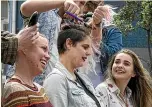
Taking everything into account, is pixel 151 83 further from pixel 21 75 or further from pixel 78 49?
pixel 21 75

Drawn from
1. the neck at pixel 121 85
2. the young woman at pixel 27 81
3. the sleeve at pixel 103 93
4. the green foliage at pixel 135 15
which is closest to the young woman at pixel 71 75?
the young woman at pixel 27 81

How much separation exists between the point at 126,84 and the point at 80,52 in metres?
1.14

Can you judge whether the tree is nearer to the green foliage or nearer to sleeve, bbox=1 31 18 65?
the green foliage

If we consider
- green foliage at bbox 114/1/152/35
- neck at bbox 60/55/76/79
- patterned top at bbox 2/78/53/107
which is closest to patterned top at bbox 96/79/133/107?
neck at bbox 60/55/76/79

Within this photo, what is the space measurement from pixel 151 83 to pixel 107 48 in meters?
0.85

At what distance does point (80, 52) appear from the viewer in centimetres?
268

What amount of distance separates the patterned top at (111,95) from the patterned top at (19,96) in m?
A: 1.40

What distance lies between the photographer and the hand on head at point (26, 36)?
1935 mm

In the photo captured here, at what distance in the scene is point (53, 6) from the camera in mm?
2252

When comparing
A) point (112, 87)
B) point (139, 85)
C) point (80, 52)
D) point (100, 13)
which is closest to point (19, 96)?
point (80, 52)

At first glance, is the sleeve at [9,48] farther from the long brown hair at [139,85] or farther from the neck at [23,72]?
the long brown hair at [139,85]

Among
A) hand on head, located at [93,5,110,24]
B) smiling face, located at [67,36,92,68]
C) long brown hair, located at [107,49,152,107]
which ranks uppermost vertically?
hand on head, located at [93,5,110,24]

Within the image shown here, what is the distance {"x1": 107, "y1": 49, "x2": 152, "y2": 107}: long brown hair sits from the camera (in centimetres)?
373

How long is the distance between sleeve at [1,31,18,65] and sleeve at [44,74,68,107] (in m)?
0.44
